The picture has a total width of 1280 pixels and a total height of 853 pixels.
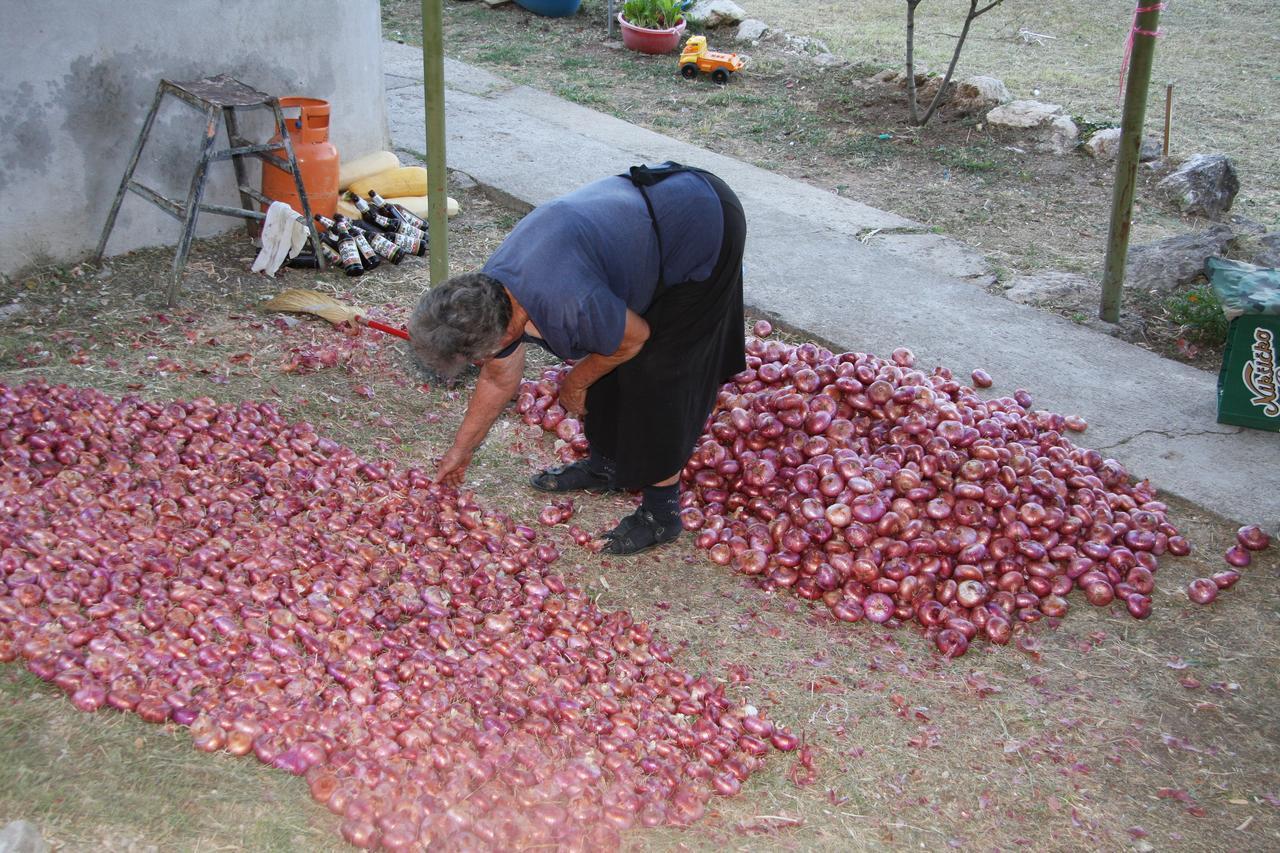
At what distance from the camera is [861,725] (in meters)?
2.84

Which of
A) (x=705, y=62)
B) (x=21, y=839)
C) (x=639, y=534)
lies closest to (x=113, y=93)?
(x=639, y=534)

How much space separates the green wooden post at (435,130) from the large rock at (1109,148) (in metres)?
5.66

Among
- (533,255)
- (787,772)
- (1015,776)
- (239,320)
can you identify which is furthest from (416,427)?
→ (1015,776)

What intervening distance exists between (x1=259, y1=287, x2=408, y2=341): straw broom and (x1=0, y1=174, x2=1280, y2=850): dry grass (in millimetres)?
669

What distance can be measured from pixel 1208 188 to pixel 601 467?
554 cm

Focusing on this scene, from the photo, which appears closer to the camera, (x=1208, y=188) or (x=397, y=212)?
(x=397, y=212)

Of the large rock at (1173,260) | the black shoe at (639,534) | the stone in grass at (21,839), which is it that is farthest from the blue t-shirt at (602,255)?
the large rock at (1173,260)

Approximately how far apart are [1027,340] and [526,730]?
11.0 feet

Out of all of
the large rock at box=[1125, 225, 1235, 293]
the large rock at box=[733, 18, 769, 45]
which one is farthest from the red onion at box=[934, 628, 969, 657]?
the large rock at box=[733, 18, 769, 45]

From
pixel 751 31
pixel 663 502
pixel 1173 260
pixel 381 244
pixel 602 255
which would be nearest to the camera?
pixel 602 255

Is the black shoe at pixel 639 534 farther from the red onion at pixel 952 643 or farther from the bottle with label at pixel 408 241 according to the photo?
the bottle with label at pixel 408 241

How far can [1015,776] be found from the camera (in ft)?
8.80

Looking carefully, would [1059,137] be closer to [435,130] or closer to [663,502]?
[435,130]

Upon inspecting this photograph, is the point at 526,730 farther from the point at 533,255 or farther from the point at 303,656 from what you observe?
the point at 533,255
